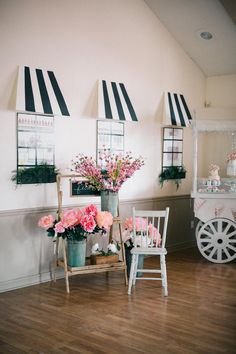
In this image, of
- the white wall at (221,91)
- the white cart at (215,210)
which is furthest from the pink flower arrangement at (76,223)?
the white wall at (221,91)

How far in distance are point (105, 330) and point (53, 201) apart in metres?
1.93

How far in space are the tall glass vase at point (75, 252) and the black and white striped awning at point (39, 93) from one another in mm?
1449

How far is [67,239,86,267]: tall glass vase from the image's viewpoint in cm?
483

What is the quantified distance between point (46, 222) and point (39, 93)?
1394mm

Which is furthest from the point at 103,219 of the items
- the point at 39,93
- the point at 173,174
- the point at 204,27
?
the point at 204,27

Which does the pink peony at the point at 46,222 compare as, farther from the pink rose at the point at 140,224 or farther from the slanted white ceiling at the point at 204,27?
the slanted white ceiling at the point at 204,27

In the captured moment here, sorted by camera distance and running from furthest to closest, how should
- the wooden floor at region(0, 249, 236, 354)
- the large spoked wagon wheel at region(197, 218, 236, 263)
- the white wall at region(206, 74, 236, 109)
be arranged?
the white wall at region(206, 74, 236, 109) → the large spoked wagon wheel at region(197, 218, 236, 263) → the wooden floor at region(0, 249, 236, 354)

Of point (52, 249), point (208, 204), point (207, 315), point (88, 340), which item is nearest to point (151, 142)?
point (208, 204)

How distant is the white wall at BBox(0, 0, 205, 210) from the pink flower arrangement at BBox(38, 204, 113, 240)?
0.39 meters

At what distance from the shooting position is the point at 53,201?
5.22 meters

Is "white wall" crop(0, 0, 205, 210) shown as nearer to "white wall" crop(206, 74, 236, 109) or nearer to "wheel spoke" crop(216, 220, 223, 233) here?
"white wall" crop(206, 74, 236, 109)

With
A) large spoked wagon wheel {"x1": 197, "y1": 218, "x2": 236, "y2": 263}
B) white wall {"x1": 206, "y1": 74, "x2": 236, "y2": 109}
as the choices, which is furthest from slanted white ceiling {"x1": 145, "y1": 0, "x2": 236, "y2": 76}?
large spoked wagon wheel {"x1": 197, "y1": 218, "x2": 236, "y2": 263}

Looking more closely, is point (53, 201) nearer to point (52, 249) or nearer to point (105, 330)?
point (52, 249)

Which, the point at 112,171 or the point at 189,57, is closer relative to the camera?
the point at 112,171
